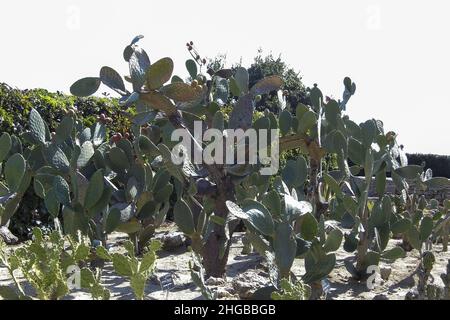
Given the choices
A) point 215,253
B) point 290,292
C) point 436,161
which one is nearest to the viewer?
point 290,292

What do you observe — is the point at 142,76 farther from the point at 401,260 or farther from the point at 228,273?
the point at 401,260

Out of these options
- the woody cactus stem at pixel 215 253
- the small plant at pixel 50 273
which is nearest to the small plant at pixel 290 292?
the small plant at pixel 50 273

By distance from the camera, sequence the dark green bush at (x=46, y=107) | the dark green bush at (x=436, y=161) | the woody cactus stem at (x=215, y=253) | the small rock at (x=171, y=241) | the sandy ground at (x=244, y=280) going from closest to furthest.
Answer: the sandy ground at (x=244, y=280) → the woody cactus stem at (x=215, y=253) → the small rock at (x=171, y=241) → the dark green bush at (x=46, y=107) → the dark green bush at (x=436, y=161)

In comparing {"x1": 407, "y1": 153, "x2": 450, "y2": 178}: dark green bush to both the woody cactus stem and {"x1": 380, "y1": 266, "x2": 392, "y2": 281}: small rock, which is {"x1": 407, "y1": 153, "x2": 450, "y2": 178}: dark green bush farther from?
the woody cactus stem

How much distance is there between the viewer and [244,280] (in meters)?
2.31

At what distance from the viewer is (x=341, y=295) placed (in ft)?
8.34

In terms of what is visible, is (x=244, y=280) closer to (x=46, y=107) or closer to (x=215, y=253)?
(x=215, y=253)

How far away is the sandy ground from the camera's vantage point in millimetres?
2365

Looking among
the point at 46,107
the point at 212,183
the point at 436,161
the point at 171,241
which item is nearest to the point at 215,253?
the point at 212,183

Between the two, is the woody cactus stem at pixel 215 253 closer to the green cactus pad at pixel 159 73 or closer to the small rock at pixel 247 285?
the small rock at pixel 247 285

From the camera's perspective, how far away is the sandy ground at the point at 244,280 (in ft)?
7.76

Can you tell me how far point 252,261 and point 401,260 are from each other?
0.92 metres

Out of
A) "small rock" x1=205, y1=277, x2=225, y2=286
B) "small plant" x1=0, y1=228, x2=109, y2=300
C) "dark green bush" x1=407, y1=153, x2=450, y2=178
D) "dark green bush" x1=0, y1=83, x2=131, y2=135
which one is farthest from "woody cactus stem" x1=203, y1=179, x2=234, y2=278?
"dark green bush" x1=407, y1=153, x2=450, y2=178
